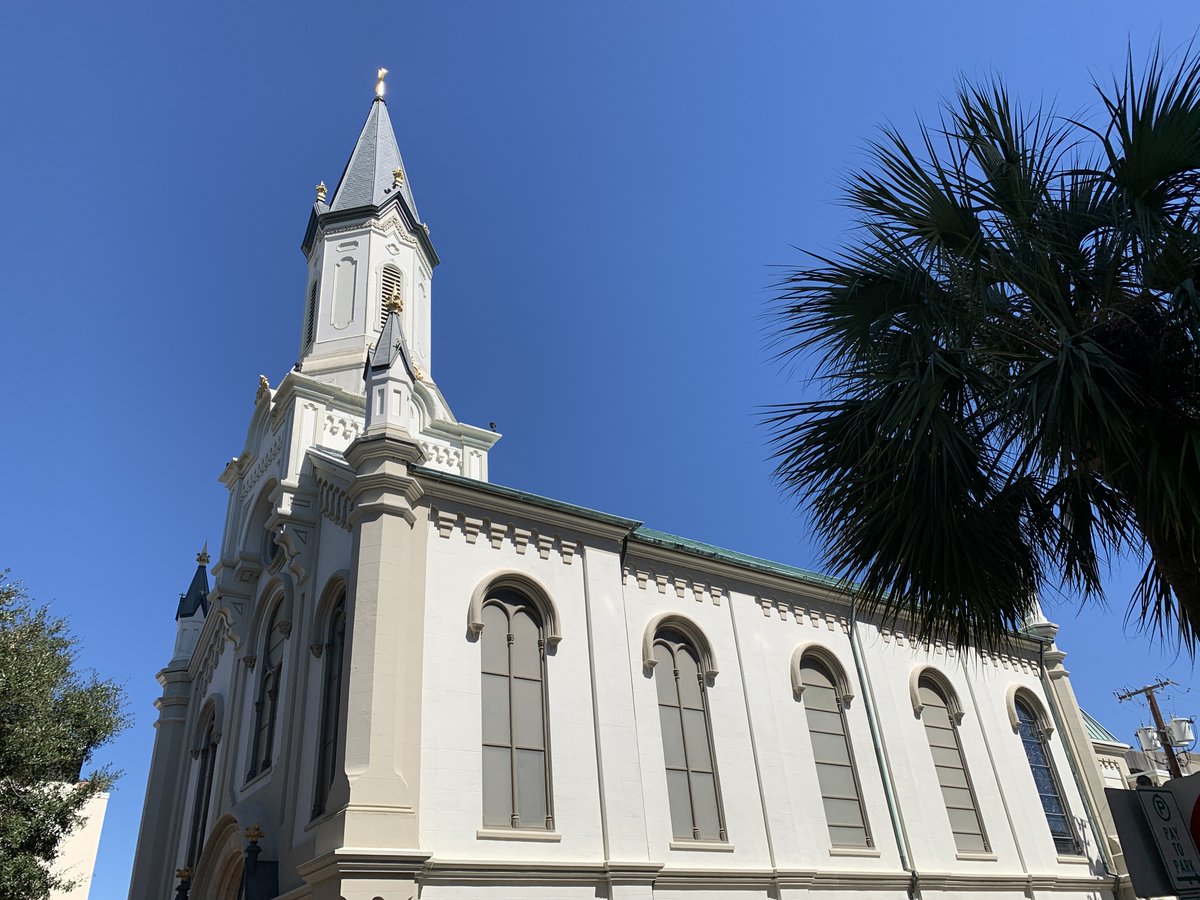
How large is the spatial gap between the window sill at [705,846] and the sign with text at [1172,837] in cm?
977

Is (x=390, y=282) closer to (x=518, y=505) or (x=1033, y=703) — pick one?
(x=518, y=505)

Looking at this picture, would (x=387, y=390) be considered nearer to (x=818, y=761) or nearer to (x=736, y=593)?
(x=736, y=593)

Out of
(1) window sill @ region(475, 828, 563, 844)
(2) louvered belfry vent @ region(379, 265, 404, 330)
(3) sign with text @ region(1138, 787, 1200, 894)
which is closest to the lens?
(3) sign with text @ region(1138, 787, 1200, 894)

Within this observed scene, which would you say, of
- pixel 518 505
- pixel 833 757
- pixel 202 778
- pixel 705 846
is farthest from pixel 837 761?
pixel 202 778

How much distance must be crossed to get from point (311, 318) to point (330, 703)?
11.8 meters

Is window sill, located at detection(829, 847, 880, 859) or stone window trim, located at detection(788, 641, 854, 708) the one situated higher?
stone window trim, located at detection(788, 641, 854, 708)

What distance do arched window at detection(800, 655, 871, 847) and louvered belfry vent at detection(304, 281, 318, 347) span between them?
46.7 ft

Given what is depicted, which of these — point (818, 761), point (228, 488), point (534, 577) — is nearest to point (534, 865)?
A: point (534, 577)

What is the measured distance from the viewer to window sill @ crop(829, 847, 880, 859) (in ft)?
53.1

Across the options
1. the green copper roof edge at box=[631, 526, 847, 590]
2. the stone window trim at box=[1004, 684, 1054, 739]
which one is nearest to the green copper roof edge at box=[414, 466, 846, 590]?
the green copper roof edge at box=[631, 526, 847, 590]

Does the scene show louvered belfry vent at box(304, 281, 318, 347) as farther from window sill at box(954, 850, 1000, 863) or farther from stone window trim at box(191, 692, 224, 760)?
window sill at box(954, 850, 1000, 863)

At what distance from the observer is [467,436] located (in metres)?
21.2

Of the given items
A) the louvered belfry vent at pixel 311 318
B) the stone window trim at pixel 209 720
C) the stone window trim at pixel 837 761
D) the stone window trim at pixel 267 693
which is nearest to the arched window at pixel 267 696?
the stone window trim at pixel 267 693

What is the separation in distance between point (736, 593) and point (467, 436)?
7.55 m
